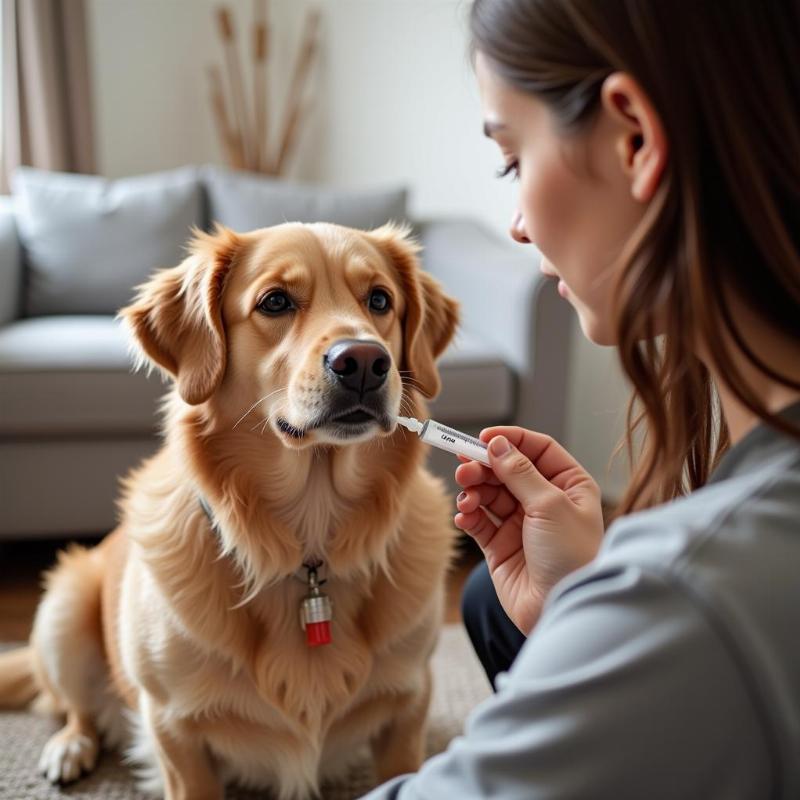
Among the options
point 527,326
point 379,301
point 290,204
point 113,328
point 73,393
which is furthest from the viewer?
point 290,204


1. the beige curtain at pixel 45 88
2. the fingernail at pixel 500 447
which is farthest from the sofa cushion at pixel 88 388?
the beige curtain at pixel 45 88

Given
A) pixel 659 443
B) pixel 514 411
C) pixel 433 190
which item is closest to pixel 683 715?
pixel 659 443

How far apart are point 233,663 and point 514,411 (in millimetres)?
1471

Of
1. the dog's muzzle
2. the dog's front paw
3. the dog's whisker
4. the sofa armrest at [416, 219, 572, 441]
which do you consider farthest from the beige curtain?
the dog's muzzle

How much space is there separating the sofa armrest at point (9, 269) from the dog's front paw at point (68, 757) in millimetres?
1560

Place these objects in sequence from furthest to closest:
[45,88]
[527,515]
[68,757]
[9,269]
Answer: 1. [45,88]
2. [9,269]
3. [68,757]
4. [527,515]

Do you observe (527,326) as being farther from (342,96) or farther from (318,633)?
(342,96)

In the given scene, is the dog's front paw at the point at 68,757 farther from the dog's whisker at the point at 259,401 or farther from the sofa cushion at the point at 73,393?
the sofa cushion at the point at 73,393

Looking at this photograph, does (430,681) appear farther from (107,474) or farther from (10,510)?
(10,510)

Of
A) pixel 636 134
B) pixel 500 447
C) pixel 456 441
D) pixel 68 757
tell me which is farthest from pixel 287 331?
pixel 68 757

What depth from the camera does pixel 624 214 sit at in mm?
754

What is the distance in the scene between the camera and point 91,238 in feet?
10.4

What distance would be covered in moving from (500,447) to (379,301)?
55cm

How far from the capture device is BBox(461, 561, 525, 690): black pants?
4.49 feet
